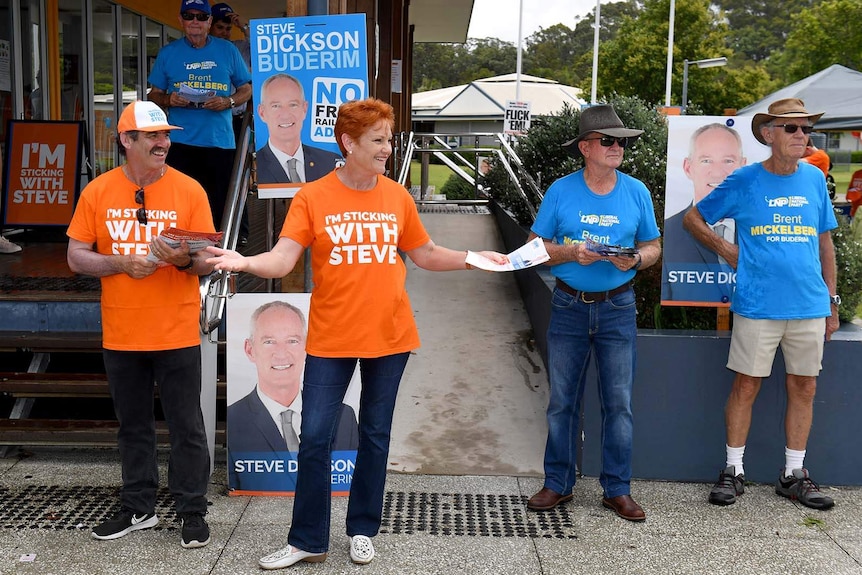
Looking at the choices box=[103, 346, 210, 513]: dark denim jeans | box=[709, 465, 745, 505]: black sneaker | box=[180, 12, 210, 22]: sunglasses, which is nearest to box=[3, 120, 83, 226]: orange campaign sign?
box=[180, 12, 210, 22]: sunglasses

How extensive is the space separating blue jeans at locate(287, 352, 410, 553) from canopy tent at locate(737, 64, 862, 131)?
12777 millimetres

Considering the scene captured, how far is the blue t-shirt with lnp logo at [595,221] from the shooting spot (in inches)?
167

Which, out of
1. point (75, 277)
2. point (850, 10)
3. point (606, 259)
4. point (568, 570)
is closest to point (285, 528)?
point (568, 570)

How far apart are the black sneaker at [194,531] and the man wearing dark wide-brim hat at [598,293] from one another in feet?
5.02

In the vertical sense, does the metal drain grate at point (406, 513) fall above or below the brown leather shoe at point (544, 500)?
below

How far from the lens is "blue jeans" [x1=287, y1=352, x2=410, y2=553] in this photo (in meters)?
3.66

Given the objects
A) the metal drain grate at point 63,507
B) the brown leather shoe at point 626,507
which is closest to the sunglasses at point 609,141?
the brown leather shoe at point 626,507

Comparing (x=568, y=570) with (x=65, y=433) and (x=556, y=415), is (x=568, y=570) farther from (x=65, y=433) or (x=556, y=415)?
(x=65, y=433)

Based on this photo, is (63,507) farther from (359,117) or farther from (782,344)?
(782,344)

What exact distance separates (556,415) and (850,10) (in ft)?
124

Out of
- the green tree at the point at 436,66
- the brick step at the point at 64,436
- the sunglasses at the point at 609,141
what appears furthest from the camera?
the green tree at the point at 436,66

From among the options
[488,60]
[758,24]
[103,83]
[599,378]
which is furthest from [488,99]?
[758,24]

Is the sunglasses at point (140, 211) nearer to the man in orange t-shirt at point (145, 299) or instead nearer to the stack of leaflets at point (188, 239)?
the man in orange t-shirt at point (145, 299)

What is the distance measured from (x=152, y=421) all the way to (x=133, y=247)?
82 cm
